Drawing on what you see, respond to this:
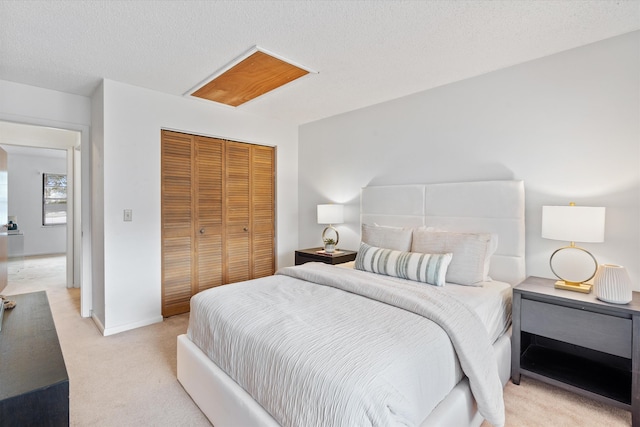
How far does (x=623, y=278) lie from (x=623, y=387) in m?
0.68

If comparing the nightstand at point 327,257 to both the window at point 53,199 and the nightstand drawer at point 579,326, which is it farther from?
the window at point 53,199

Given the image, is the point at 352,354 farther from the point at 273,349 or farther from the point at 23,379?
the point at 23,379

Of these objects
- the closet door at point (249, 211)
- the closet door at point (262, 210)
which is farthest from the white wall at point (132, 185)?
the closet door at point (262, 210)

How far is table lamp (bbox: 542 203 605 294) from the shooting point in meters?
1.98

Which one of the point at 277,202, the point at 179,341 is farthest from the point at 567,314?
the point at 277,202

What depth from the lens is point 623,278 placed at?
1.79 m

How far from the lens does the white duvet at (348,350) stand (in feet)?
3.68

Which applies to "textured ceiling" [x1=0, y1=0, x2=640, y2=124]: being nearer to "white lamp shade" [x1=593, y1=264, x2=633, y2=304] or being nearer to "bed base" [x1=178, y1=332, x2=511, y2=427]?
"white lamp shade" [x1=593, y1=264, x2=633, y2=304]

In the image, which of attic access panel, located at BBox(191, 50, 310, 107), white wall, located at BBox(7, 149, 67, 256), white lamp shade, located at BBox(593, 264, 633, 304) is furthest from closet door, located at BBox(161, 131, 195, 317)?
white wall, located at BBox(7, 149, 67, 256)

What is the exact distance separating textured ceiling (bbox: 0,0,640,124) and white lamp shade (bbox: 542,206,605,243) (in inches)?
47.1

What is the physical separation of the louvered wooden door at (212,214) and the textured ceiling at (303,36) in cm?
92

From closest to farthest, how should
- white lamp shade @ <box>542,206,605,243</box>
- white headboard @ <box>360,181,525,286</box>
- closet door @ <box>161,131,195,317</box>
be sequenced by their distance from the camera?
white lamp shade @ <box>542,206,605,243</box> → white headboard @ <box>360,181,525,286</box> → closet door @ <box>161,131,195,317</box>

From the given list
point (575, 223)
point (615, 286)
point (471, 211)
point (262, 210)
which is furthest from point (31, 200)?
point (615, 286)

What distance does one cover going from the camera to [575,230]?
203cm
